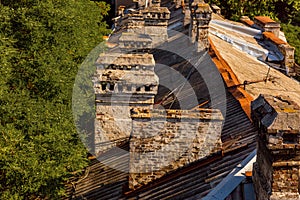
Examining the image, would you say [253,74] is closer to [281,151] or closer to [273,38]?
[273,38]

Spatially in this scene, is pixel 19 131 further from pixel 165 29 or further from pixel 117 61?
pixel 165 29

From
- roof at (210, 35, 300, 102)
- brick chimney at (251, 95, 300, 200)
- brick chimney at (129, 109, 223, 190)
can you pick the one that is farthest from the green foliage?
brick chimney at (251, 95, 300, 200)

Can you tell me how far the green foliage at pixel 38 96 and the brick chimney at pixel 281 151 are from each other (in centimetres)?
608

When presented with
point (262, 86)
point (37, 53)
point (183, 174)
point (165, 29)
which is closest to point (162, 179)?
point (183, 174)

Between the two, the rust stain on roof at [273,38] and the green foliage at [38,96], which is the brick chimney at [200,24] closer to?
the green foliage at [38,96]

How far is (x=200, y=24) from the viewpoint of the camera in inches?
568

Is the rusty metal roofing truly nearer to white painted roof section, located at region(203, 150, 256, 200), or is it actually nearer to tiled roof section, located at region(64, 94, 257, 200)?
tiled roof section, located at region(64, 94, 257, 200)

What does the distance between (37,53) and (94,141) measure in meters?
3.31

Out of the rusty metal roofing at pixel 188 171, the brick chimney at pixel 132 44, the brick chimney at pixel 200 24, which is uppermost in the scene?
the brick chimney at pixel 200 24

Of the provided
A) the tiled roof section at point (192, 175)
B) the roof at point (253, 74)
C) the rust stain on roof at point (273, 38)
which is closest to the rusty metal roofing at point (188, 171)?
the tiled roof section at point (192, 175)

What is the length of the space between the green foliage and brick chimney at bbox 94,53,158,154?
4.38 feet

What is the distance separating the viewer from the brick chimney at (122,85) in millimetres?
→ 9836

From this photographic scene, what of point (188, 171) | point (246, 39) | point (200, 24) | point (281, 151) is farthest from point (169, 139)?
point (246, 39)

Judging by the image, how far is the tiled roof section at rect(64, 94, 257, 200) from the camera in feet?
26.0
